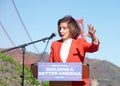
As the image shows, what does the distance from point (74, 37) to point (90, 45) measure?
0.17 m

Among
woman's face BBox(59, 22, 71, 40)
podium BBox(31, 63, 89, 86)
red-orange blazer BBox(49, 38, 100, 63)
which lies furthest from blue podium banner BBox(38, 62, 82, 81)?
woman's face BBox(59, 22, 71, 40)

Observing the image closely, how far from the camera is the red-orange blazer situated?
11.8 ft

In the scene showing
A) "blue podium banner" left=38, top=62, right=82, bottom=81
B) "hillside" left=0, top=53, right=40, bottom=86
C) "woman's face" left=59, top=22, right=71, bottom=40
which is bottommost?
"hillside" left=0, top=53, right=40, bottom=86

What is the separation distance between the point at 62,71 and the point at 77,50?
0.34 metres

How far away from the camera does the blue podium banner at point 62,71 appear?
3371mm

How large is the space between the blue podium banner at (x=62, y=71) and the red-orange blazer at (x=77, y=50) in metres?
0.21

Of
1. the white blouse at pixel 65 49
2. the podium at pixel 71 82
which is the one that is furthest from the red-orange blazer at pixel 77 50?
the podium at pixel 71 82

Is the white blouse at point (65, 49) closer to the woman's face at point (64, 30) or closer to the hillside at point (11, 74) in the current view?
the woman's face at point (64, 30)

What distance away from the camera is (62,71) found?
3371mm

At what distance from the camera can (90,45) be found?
11.9 feet

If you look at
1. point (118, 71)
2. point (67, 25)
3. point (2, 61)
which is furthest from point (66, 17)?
point (118, 71)

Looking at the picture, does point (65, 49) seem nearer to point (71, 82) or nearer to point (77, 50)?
point (77, 50)

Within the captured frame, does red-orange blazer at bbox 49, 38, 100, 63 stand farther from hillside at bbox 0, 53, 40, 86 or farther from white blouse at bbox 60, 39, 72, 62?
hillside at bbox 0, 53, 40, 86

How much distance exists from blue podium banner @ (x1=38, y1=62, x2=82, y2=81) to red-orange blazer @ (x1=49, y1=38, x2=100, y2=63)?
209 mm
